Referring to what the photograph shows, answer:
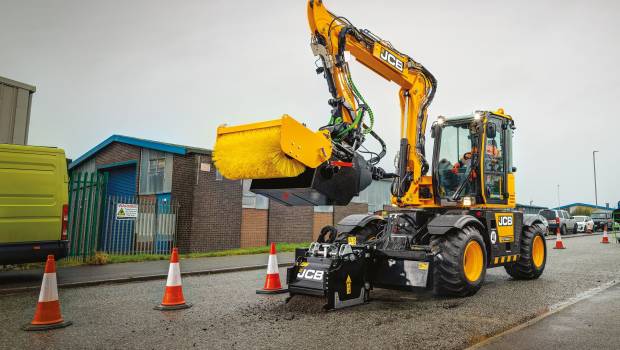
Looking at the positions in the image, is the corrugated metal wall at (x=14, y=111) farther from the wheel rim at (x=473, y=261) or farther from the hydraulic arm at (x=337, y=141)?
the wheel rim at (x=473, y=261)

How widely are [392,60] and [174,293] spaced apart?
5.30 m

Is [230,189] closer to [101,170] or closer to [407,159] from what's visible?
[101,170]

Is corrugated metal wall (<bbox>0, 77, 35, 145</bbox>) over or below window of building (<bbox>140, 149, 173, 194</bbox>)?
over

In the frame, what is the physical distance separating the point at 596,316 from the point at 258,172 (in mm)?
4701

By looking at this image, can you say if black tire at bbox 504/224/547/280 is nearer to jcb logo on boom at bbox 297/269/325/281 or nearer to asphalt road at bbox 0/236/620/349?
asphalt road at bbox 0/236/620/349

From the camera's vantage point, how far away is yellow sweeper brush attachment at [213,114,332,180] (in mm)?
5426

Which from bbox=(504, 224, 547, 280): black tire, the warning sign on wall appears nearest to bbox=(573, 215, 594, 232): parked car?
bbox=(504, 224, 547, 280): black tire

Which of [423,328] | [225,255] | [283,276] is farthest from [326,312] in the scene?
[225,255]

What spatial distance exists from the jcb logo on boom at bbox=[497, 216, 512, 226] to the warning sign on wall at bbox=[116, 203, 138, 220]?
10.7 metres

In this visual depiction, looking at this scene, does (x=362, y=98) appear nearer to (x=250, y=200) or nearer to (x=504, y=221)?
(x=504, y=221)

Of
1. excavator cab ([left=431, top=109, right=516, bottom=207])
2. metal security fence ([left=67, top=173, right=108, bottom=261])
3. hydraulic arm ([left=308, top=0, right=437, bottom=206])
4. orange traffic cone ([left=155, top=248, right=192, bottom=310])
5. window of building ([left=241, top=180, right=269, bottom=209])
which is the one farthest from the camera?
window of building ([left=241, top=180, right=269, bottom=209])

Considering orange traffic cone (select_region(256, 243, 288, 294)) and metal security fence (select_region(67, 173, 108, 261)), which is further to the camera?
metal security fence (select_region(67, 173, 108, 261))

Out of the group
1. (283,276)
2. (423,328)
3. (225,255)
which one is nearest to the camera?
(423,328)

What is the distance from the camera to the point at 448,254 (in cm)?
701
